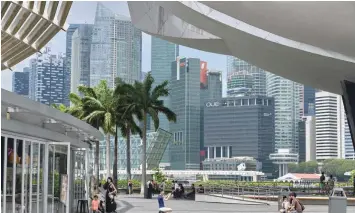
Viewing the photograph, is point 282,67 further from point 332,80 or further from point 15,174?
point 15,174

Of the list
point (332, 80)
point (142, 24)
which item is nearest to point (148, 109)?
point (142, 24)

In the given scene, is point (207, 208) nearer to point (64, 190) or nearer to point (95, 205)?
point (95, 205)

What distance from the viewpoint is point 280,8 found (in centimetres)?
1988

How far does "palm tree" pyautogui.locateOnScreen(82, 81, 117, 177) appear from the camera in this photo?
53094 millimetres

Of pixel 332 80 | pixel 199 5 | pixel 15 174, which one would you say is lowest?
pixel 15 174

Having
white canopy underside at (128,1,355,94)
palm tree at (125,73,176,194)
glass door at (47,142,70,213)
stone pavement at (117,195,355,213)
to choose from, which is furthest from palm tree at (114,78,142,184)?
glass door at (47,142,70,213)

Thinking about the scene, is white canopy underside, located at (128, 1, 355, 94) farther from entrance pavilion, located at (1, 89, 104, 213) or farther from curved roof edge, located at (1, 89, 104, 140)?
curved roof edge, located at (1, 89, 104, 140)

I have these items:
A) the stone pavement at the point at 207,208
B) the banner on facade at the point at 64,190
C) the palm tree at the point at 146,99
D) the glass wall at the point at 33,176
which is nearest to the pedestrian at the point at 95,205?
the glass wall at the point at 33,176

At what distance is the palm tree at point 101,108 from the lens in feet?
174

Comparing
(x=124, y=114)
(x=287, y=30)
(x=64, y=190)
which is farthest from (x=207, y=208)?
(x=124, y=114)

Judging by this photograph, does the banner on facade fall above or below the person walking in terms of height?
above

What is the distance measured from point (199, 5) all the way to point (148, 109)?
30371 millimetres

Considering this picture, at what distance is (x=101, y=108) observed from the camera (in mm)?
53969

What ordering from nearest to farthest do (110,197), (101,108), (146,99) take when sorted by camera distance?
(110,197) < (146,99) < (101,108)
